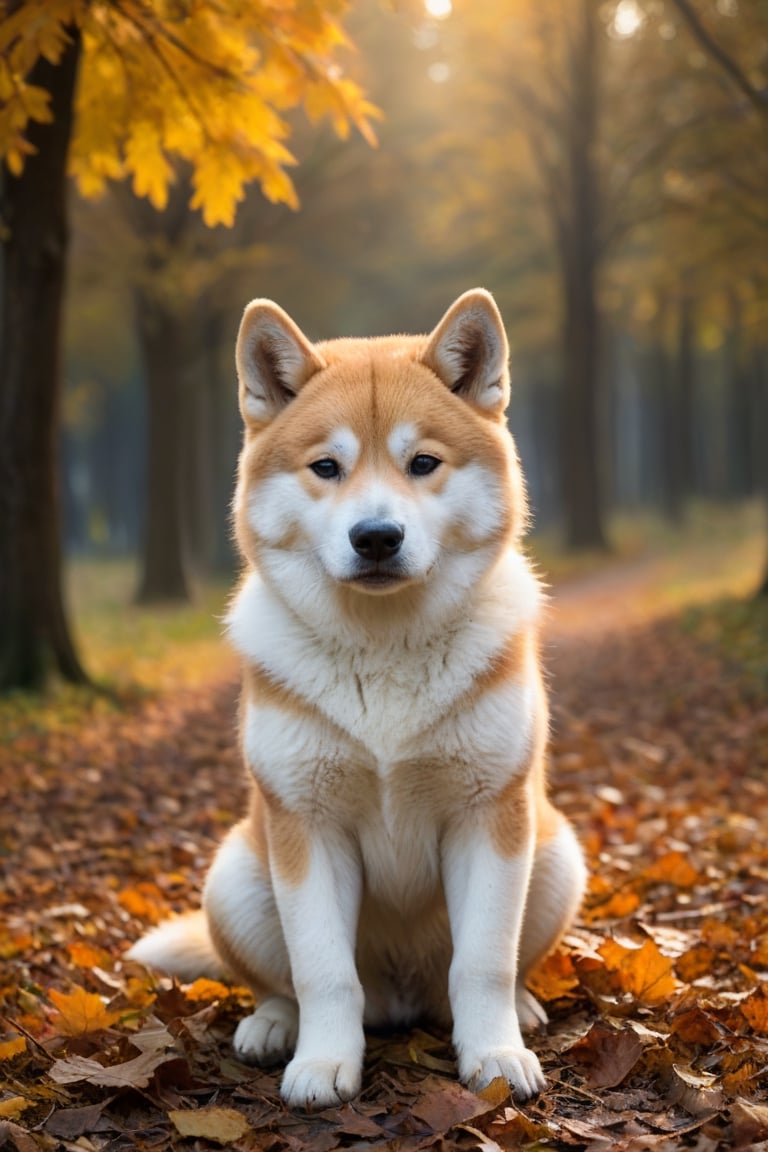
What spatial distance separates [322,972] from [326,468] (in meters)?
1.36

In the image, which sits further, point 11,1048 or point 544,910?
point 544,910

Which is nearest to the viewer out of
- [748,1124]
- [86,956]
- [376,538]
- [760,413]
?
[748,1124]

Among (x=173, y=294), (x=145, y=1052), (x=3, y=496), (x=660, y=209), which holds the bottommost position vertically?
(x=145, y=1052)

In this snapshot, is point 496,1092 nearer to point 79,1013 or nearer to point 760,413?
point 79,1013

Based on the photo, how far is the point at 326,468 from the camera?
3141 mm

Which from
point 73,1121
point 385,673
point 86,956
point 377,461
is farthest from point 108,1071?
point 377,461

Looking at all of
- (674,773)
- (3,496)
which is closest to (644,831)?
(674,773)

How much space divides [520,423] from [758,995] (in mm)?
47967

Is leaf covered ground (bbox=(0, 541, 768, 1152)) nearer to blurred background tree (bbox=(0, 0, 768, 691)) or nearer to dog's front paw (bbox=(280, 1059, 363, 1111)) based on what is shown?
dog's front paw (bbox=(280, 1059, 363, 1111))

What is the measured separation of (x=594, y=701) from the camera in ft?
30.2

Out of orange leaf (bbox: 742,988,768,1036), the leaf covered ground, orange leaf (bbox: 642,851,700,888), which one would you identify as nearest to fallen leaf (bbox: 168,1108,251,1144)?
the leaf covered ground

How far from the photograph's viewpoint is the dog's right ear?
3.28 m

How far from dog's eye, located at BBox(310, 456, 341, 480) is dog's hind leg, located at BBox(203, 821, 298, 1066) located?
3.98ft

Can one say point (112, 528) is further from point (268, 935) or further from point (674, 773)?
point (268, 935)
